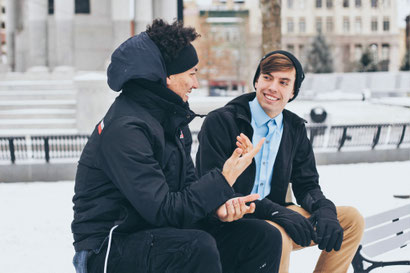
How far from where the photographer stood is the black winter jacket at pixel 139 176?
2441mm

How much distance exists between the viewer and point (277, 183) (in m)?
3.57

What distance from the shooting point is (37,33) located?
21688 millimetres

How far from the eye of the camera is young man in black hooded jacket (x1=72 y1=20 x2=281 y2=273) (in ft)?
8.06

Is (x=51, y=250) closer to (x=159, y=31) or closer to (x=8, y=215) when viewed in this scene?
(x=8, y=215)

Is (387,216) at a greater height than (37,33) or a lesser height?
lesser

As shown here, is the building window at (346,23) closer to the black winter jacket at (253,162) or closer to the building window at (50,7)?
the building window at (50,7)

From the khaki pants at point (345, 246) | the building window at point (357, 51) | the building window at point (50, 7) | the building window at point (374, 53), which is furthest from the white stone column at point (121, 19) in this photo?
the building window at point (357, 51)

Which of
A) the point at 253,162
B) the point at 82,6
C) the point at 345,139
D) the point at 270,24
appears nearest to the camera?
the point at 253,162

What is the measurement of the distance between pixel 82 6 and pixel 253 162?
1965cm

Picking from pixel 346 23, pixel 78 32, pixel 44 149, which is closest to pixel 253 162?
pixel 44 149

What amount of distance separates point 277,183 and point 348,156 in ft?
30.0

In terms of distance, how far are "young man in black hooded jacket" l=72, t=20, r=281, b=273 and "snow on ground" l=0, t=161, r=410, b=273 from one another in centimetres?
229

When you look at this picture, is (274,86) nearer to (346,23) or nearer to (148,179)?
(148,179)

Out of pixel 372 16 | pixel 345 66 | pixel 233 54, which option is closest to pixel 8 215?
→ pixel 233 54
